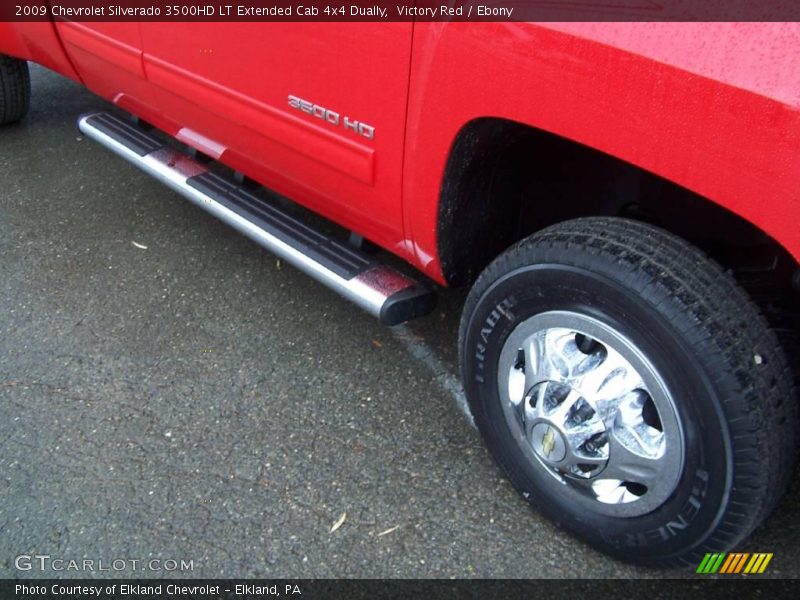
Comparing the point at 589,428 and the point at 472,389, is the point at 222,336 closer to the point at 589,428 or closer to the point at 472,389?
the point at 472,389

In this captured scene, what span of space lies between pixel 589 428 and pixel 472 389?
371 mm

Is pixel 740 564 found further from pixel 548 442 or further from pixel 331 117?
pixel 331 117

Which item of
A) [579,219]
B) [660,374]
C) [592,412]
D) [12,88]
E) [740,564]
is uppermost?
[579,219]

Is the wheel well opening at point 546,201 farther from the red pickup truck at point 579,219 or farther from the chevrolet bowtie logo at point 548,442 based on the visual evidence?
the chevrolet bowtie logo at point 548,442

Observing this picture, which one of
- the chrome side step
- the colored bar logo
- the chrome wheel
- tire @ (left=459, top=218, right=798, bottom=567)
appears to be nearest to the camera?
tire @ (left=459, top=218, right=798, bottom=567)

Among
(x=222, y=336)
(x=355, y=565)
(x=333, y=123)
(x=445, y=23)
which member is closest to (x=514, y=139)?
(x=445, y=23)

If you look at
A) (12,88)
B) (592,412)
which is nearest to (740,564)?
(592,412)

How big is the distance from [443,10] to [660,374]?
0.98m

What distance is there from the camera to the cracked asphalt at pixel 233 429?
2102 mm

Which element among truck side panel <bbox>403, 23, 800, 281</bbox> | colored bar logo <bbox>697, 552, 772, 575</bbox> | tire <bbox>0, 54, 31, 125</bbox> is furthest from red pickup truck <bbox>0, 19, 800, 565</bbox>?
tire <bbox>0, 54, 31, 125</bbox>

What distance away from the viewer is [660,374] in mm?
1692

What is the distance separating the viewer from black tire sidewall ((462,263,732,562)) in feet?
5.38

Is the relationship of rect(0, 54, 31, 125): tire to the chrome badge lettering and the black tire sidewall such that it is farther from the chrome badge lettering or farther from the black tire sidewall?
the black tire sidewall

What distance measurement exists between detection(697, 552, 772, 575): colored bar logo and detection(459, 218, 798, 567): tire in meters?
0.14
